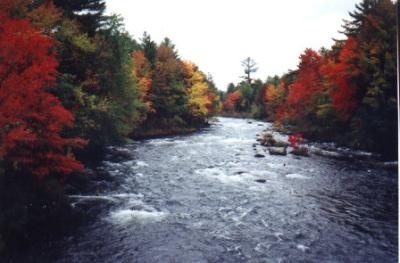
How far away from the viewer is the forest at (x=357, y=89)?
28094mm

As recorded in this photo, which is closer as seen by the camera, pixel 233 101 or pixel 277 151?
pixel 277 151

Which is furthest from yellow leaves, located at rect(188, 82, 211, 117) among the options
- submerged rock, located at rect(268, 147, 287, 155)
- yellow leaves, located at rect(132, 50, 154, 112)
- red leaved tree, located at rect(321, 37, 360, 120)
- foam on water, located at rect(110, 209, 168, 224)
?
foam on water, located at rect(110, 209, 168, 224)

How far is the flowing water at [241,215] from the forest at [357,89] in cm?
420

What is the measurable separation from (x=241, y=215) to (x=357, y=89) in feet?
68.2

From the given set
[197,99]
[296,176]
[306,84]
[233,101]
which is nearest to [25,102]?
[296,176]

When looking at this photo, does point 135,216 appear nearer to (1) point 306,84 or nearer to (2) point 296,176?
(2) point 296,176

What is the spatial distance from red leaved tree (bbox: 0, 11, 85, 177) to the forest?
21645 mm

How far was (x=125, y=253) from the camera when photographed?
40.5 feet

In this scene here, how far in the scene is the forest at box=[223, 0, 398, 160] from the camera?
2809 centimetres

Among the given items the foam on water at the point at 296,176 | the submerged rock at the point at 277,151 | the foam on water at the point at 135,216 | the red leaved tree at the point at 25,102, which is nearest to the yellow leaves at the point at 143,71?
the submerged rock at the point at 277,151

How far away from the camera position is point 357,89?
1272 inches

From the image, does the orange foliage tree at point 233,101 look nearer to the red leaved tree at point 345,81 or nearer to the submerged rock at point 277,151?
the red leaved tree at point 345,81

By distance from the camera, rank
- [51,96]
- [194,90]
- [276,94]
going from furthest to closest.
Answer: [276,94] < [194,90] < [51,96]

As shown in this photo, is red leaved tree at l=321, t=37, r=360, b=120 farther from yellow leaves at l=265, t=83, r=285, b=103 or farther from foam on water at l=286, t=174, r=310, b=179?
yellow leaves at l=265, t=83, r=285, b=103
